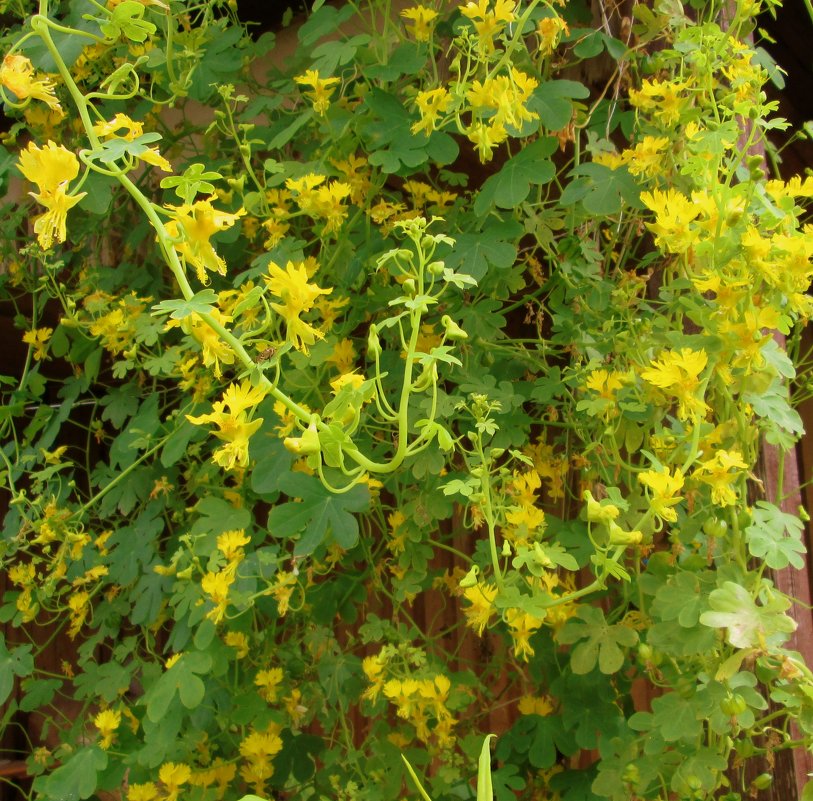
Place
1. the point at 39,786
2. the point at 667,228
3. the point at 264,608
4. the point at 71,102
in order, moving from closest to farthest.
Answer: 1. the point at 667,228
2. the point at 264,608
3. the point at 39,786
4. the point at 71,102

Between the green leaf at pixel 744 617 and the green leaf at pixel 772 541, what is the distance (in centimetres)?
7

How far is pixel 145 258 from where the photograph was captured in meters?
2.08

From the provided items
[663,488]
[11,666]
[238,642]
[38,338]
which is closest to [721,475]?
[663,488]

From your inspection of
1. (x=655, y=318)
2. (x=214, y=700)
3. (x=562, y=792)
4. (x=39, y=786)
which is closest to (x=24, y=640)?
(x=39, y=786)

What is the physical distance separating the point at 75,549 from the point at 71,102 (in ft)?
3.29

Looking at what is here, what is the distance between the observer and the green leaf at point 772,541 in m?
1.12

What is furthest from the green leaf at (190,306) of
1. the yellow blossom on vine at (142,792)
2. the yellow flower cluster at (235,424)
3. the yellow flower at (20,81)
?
the yellow blossom on vine at (142,792)

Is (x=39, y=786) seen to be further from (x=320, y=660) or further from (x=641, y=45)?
Result: (x=641, y=45)

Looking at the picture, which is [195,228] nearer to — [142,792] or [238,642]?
[238,642]

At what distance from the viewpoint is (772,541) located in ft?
3.74

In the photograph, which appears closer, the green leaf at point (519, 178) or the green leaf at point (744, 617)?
the green leaf at point (744, 617)

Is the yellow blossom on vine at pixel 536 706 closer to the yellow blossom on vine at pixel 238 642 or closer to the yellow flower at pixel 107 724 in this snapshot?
the yellow blossom on vine at pixel 238 642

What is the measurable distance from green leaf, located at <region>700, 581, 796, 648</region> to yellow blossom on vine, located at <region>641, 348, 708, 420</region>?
0.21 m

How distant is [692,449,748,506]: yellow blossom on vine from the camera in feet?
3.57
